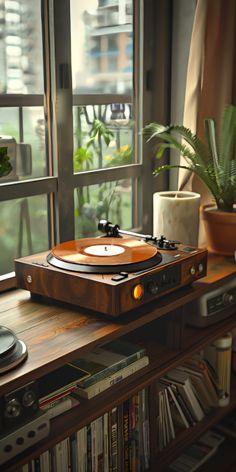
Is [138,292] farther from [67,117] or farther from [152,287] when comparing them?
[67,117]

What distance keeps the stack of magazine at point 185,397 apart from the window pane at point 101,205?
62 cm

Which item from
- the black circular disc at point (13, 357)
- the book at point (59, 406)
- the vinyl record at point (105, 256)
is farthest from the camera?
the vinyl record at point (105, 256)

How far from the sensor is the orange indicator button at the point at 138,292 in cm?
156

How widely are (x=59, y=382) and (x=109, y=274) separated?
32 cm

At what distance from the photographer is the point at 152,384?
5.94 ft

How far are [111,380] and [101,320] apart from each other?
20cm

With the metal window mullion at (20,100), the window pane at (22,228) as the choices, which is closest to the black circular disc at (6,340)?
the window pane at (22,228)

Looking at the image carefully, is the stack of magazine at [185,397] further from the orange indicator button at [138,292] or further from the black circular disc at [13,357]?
the black circular disc at [13,357]

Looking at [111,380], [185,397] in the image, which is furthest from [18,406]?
[185,397]

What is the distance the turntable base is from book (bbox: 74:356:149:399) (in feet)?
0.74

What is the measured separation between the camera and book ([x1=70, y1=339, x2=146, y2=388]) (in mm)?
1631

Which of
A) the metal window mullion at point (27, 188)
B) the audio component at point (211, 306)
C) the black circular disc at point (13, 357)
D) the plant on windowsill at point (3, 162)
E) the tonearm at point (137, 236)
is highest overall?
the plant on windowsill at point (3, 162)

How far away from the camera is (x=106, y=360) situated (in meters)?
1.71

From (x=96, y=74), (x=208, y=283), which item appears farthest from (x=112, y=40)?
(x=208, y=283)
